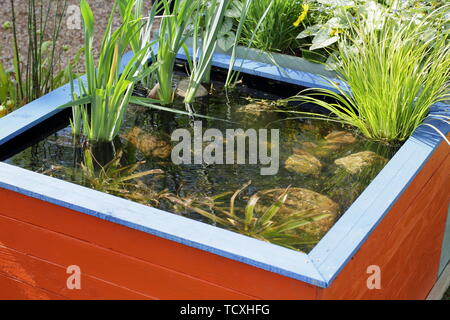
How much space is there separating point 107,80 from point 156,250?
0.67m

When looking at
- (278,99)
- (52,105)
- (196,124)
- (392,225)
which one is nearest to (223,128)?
(196,124)

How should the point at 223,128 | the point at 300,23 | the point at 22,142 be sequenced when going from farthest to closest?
the point at 300,23
the point at 223,128
the point at 22,142

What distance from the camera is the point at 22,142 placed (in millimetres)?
2213

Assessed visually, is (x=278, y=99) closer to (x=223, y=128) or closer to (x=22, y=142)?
(x=223, y=128)

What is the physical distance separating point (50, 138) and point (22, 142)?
96 millimetres

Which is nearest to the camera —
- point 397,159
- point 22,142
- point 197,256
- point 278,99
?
point 197,256

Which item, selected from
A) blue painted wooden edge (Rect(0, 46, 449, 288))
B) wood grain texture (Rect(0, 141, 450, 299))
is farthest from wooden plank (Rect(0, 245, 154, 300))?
blue painted wooden edge (Rect(0, 46, 449, 288))

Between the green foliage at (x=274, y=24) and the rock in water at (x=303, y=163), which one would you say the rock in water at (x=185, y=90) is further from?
the rock in water at (x=303, y=163)

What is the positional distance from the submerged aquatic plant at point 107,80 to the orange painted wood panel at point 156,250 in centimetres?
32

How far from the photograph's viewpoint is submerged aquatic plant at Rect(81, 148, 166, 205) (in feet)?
6.56

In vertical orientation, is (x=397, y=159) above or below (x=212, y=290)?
above

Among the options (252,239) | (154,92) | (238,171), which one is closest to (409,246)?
(238,171)

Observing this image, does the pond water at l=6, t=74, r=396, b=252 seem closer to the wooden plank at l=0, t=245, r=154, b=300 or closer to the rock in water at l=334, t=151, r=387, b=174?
the rock in water at l=334, t=151, r=387, b=174

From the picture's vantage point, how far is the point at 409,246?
6.98 ft
